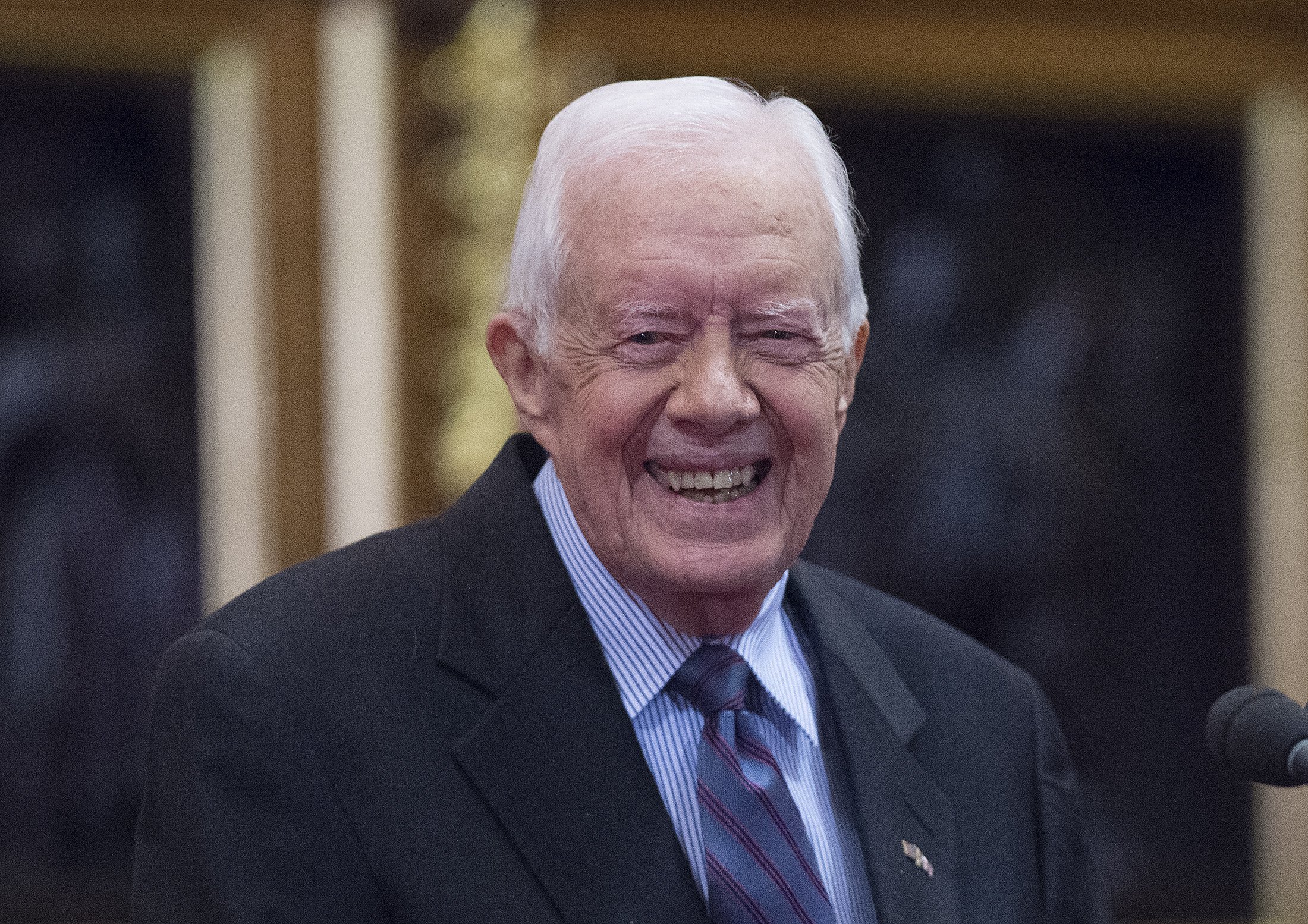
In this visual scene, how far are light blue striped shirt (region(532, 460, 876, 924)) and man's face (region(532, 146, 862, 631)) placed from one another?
54 millimetres

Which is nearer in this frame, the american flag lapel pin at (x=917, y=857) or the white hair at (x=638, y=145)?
the white hair at (x=638, y=145)

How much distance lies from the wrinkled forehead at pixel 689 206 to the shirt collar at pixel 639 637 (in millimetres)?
293

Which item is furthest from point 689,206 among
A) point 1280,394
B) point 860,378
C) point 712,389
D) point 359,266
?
point 1280,394

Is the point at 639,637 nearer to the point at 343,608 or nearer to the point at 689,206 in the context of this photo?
the point at 343,608

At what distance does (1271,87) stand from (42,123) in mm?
3290

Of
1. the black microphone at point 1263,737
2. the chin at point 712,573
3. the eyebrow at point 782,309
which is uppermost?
the eyebrow at point 782,309

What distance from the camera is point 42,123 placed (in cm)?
378

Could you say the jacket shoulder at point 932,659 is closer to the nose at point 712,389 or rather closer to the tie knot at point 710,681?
the tie knot at point 710,681

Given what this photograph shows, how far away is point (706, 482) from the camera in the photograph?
1.66 m

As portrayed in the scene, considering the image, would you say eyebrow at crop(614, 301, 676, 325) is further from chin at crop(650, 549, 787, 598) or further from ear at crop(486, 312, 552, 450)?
chin at crop(650, 549, 787, 598)

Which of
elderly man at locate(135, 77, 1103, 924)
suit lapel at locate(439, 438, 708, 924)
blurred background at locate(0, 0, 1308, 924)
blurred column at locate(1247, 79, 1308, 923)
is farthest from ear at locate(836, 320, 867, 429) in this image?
blurred column at locate(1247, 79, 1308, 923)

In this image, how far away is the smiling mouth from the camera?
165 cm

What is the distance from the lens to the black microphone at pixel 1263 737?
130 centimetres

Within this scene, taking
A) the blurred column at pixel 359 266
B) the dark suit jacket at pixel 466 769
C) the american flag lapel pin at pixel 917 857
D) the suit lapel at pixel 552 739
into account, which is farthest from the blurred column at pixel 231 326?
the american flag lapel pin at pixel 917 857
